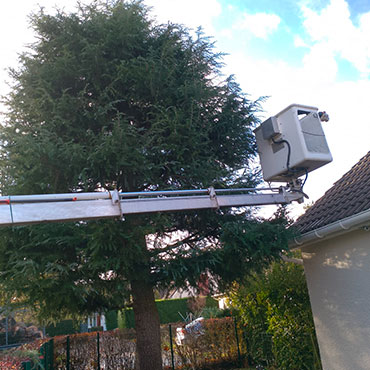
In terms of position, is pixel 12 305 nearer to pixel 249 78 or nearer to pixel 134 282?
pixel 134 282

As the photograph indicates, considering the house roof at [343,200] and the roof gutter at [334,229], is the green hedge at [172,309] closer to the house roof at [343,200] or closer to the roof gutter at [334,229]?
the house roof at [343,200]

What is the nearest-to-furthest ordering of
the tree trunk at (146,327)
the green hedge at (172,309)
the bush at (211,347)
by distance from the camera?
the tree trunk at (146,327), the bush at (211,347), the green hedge at (172,309)

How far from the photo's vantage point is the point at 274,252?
543 centimetres

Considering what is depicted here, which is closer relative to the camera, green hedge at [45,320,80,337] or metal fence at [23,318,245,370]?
metal fence at [23,318,245,370]

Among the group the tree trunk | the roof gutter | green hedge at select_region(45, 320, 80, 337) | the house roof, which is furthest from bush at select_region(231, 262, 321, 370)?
green hedge at select_region(45, 320, 80, 337)

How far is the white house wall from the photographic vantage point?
529cm

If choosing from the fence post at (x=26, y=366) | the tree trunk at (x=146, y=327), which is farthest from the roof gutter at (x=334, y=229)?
the fence post at (x=26, y=366)

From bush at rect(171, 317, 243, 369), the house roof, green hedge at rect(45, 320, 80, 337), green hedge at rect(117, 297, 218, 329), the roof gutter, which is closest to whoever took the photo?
the roof gutter

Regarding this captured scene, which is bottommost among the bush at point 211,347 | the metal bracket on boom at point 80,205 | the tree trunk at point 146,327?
the bush at point 211,347

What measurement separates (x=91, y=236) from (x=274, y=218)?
3.16 meters

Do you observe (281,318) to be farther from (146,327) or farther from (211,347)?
(146,327)

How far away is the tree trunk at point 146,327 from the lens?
5812mm

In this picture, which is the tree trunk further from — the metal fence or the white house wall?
the metal fence

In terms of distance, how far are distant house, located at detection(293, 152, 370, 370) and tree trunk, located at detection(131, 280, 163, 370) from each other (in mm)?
2806
